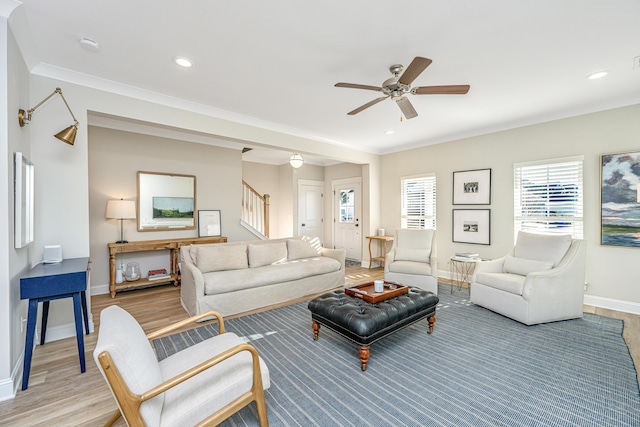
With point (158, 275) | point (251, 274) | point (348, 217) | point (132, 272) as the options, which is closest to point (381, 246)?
point (348, 217)

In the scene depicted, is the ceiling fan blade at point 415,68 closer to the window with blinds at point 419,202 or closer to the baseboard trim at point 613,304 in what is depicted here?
the window with blinds at point 419,202

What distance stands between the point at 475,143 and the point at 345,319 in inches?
164

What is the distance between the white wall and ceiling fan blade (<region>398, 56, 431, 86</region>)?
312 centimetres

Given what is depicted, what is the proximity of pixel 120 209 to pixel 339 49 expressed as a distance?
398cm

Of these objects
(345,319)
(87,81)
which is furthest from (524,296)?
(87,81)

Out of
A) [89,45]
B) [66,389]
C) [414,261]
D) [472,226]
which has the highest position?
[89,45]

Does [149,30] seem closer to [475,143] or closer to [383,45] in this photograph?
[383,45]

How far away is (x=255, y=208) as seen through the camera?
6.90 meters

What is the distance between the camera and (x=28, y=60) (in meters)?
2.53

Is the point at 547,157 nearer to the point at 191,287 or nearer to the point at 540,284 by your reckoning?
the point at 540,284

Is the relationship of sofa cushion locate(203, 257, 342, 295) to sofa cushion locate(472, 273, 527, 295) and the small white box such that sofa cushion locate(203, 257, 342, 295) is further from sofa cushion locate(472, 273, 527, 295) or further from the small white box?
sofa cushion locate(472, 273, 527, 295)

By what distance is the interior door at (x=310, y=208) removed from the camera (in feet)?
24.8

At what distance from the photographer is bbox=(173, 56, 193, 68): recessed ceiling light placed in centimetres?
261

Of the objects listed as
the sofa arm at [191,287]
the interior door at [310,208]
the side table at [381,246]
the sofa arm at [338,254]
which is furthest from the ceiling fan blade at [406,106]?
the interior door at [310,208]
